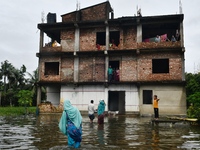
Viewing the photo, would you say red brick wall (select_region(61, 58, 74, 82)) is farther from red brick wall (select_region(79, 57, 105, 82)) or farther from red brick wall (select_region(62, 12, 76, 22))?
red brick wall (select_region(62, 12, 76, 22))

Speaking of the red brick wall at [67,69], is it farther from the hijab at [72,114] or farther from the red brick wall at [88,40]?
the hijab at [72,114]

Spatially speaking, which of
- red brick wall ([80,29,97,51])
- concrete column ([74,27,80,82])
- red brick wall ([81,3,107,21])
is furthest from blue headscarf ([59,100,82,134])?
red brick wall ([81,3,107,21])

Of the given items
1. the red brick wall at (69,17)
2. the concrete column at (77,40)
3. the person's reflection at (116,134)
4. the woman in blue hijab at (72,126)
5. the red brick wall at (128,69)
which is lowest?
the person's reflection at (116,134)

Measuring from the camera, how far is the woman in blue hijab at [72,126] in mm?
6656

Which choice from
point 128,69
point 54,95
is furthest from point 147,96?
point 54,95

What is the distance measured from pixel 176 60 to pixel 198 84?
14.8 ft

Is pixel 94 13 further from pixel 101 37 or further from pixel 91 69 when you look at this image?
pixel 91 69

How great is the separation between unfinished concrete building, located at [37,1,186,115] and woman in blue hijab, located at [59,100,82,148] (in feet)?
50.1

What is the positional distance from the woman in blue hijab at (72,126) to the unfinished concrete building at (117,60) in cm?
1526

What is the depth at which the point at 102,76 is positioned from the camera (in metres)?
22.8

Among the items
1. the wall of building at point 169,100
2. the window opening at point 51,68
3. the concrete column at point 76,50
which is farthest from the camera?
the window opening at point 51,68

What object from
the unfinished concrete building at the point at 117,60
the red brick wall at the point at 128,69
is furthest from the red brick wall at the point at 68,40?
the red brick wall at the point at 128,69

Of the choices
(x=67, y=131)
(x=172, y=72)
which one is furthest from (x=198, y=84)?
(x=67, y=131)

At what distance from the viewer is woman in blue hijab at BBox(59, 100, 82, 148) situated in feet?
21.8
